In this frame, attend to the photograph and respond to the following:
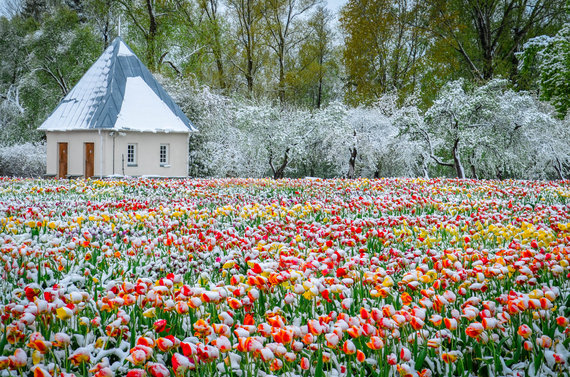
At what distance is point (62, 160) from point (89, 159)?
2.48m

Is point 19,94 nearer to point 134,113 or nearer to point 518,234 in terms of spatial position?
point 134,113

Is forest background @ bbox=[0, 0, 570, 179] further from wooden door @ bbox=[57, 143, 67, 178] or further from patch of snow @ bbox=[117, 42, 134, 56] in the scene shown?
wooden door @ bbox=[57, 143, 67, 178]

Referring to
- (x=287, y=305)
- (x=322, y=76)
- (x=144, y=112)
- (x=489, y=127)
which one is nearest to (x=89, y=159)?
(x=144, y=112)

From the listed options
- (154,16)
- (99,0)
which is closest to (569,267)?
(154,16)

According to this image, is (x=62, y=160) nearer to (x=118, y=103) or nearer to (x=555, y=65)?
(x=118, y=103)

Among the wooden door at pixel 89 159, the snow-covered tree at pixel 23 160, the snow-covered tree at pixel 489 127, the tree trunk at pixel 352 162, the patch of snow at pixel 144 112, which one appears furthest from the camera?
the snow-covered tree at pixel 23 160

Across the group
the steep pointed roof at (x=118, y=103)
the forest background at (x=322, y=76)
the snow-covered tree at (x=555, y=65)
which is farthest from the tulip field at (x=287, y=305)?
the steep pointed roof at (x=118, y=103)

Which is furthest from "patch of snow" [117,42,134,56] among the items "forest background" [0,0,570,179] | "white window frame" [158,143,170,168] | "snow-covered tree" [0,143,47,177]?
"snow-covered tree" [0,143,47,177]

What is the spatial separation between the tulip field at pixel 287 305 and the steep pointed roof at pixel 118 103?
20808mm

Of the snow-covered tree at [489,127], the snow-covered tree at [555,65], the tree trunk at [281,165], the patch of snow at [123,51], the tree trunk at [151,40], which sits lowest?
the tree trunk at [281,165]

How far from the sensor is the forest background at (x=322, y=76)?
25.0 m

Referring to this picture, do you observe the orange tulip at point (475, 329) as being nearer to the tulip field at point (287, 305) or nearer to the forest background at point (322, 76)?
the tulip field at point (287, 305)

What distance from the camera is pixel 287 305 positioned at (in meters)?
3.61

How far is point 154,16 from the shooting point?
120 ft
